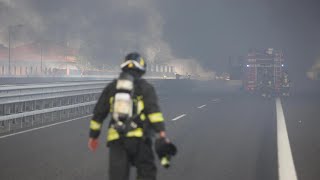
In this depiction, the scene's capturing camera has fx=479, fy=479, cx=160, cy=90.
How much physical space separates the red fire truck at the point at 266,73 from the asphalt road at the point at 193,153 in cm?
1826

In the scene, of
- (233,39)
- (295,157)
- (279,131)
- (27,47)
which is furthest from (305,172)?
(27,47)

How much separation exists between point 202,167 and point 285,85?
86.8 feet

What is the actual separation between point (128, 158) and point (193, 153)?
16.3 feet

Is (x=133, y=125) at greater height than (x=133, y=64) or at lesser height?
lesser

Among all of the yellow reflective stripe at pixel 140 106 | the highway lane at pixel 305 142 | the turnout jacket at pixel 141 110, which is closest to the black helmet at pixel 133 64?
the turnout jacket at pixel 141 110

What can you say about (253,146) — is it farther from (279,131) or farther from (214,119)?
(214,119)

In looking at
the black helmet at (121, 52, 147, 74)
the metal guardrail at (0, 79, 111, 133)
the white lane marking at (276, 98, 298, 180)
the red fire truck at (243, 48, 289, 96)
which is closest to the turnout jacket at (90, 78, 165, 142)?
the black helmet at (121, 52, 147, 74)

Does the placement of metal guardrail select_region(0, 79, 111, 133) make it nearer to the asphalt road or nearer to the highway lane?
the asphalt road

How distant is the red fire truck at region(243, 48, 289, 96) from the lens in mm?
33438

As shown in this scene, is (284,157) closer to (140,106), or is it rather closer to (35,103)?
(140,106)

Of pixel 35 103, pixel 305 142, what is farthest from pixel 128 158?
pixel 35 103

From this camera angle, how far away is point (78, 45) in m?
122

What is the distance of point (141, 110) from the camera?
4727 mm

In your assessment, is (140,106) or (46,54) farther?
(46,54)
